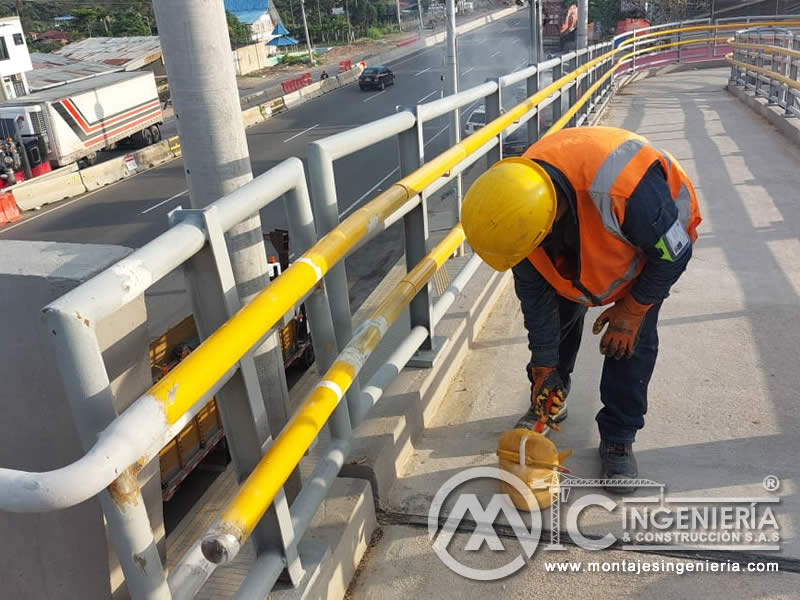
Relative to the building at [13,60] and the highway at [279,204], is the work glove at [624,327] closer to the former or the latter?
the highway at [279,204]

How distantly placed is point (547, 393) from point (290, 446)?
1.34 m

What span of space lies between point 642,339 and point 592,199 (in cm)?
69

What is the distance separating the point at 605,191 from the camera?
2381 millimetres

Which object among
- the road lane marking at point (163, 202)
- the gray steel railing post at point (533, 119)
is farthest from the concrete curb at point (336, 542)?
the road lane marking at point (163, 202)

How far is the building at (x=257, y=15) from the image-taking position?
61.9 meters

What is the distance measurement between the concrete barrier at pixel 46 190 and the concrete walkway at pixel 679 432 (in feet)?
59.6

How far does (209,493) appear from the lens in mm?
2893

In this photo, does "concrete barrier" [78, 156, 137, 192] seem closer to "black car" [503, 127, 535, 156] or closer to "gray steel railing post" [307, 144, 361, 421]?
"black car" [503, 127, 535, 156]

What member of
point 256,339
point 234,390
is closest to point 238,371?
point 234,390

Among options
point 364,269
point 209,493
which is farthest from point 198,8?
point 364,269

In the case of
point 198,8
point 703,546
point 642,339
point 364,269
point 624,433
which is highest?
point 198,8

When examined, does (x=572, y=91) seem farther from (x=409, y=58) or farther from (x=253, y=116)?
(x=409, y=58)

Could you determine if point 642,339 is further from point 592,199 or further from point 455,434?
point 455,434

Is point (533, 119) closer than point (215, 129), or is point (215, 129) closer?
point (215, 129)
